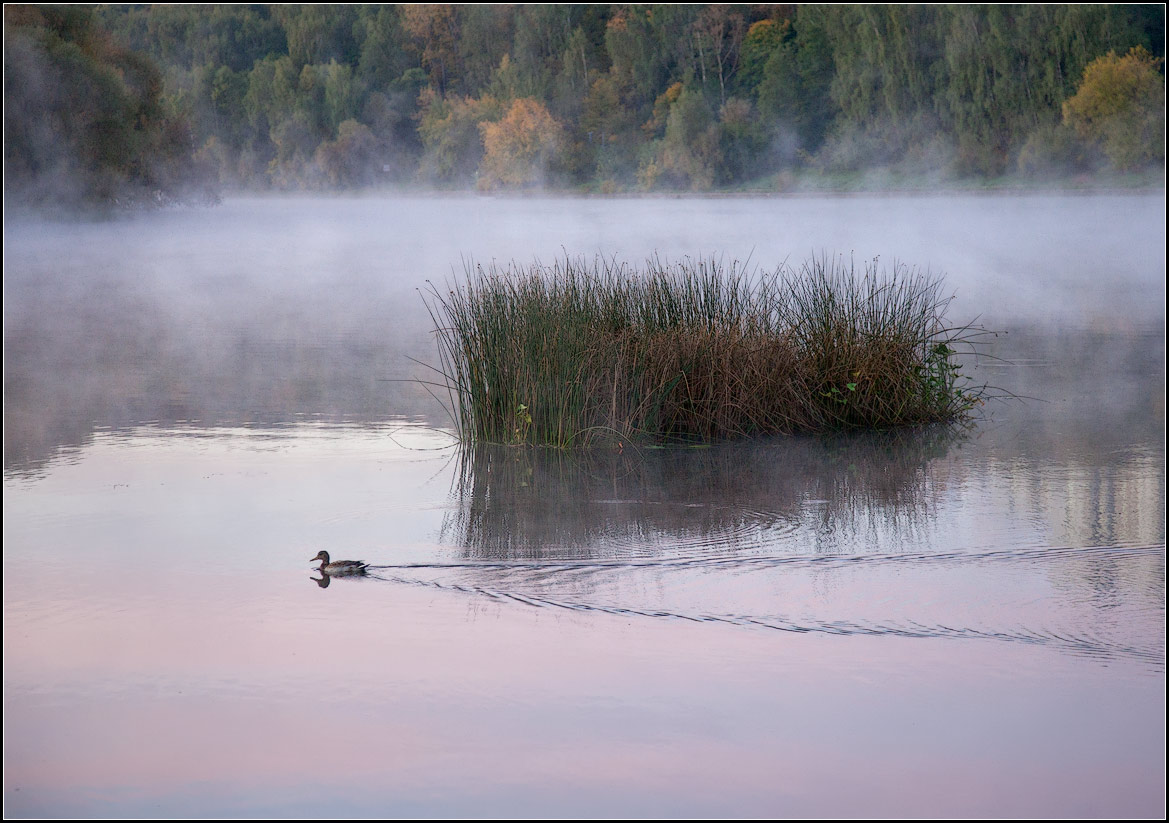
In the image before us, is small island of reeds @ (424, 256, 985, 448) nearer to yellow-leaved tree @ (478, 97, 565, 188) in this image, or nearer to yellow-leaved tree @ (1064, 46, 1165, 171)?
yellow-leaved tree @ (1064, 46, 1165, 171)

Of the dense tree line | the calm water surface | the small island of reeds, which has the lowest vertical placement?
the calm water surface

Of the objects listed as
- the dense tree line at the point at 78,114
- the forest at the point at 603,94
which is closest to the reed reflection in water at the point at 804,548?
the dense tree line at the point at 78,114

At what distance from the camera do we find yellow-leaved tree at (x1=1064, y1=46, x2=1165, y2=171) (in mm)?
26203

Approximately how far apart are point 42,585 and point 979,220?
84.0 feet

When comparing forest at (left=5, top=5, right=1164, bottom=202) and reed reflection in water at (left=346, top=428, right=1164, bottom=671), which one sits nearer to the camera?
reed reflection in water at (left=346, top=428, right=1164, bottom=671)

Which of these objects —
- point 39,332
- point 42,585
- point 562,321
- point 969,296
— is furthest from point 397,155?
point 42,585

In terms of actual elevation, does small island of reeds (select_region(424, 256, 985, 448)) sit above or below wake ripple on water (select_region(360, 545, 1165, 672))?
above

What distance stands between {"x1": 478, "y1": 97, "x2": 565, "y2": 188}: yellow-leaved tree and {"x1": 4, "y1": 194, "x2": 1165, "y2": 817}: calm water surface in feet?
66.7

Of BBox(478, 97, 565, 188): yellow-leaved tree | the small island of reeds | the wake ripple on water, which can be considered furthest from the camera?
BBox(478, 97, 565, 188): yellow-leaved tree

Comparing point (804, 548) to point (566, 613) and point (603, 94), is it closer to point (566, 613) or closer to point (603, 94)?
point (566, 613)

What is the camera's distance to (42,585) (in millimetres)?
4195

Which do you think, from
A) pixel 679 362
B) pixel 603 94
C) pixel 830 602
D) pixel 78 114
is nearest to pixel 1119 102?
pixel 603 94

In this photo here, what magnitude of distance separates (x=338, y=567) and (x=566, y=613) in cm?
79

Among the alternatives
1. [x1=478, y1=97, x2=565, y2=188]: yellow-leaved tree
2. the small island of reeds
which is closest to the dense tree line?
[x1=478, y1=97, x2=565, y2=188]: yellow-leaved tree
